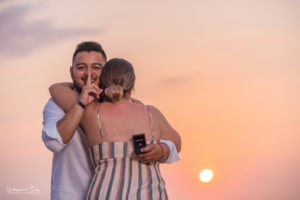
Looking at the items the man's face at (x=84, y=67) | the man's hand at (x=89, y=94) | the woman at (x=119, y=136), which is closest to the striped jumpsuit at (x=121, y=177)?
the woman at (x=119, y=136)

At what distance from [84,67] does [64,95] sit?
0.36 m

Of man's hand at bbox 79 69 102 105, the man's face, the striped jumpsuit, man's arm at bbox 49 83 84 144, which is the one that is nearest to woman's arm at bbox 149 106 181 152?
the striped jumpsuit

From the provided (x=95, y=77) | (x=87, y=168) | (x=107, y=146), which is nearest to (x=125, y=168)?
(x=107, y=146)

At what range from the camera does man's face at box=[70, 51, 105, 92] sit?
332 cm

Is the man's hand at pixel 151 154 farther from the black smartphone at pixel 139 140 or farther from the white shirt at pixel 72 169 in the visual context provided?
the white shirt at pixel 72 169

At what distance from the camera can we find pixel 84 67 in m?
3.35

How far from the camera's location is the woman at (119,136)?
8.36 feet

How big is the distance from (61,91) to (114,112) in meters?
0.68

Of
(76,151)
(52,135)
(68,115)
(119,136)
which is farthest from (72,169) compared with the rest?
(119,136)

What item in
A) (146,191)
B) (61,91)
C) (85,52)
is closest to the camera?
(146,191)

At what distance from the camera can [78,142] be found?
324cm

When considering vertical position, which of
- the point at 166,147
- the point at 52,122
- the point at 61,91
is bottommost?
the point at 166,147

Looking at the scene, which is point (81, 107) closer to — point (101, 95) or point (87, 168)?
point (101, 95)

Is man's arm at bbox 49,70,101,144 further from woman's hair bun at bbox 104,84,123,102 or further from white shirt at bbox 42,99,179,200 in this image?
white shirt at bbox 42,99,179,200
